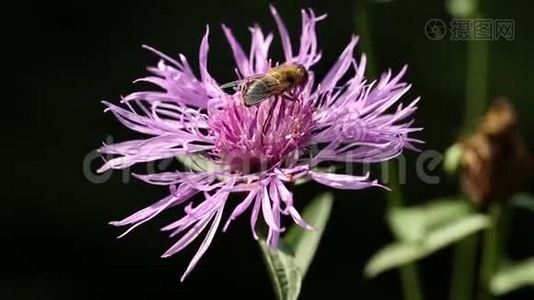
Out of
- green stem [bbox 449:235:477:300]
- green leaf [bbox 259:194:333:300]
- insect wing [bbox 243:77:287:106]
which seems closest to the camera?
green leaf [bbox 259:194:333:300]

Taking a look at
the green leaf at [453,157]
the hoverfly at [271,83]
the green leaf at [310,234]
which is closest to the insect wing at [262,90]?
the hoverfly at [271,83]

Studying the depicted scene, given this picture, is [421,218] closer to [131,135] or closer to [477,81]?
[477,81]

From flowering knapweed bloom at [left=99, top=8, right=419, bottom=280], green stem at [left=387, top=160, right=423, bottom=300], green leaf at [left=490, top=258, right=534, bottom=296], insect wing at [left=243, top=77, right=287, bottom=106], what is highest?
insect wing at [left=243, top=77, right=287, bottom=106]

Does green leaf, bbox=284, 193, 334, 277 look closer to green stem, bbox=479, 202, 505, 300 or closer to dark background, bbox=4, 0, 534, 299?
green stem, bbox=479, 202, 505, 300

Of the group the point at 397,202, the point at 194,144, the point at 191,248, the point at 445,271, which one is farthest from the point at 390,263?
A: the point at 445,271

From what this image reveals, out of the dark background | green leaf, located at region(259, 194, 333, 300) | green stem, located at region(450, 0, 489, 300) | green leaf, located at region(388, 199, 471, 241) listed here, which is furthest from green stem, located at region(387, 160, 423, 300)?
the dark background

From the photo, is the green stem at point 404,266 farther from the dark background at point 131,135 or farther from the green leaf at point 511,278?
the dark background at point 131,135

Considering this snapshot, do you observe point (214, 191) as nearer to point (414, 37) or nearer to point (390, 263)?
point (390, 263)
